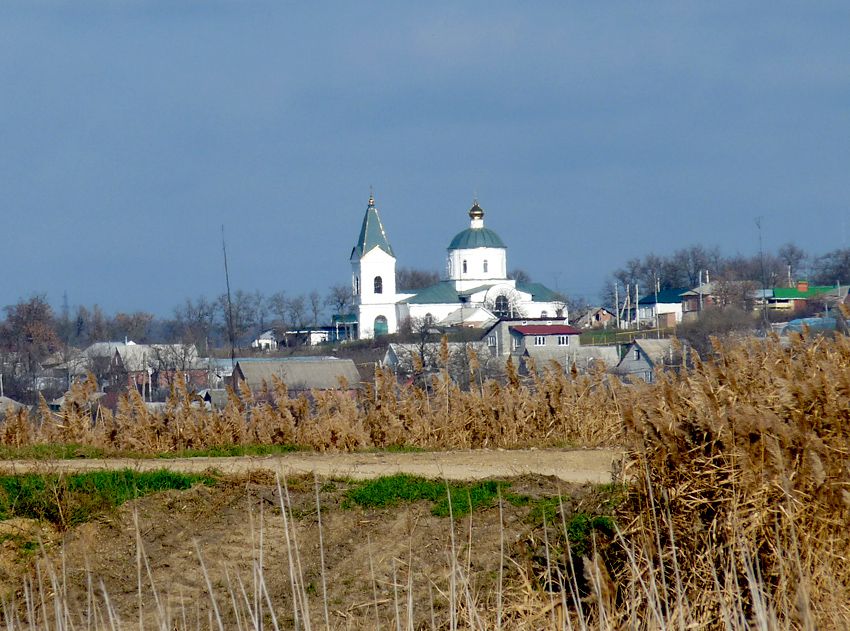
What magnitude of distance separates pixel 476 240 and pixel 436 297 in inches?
275

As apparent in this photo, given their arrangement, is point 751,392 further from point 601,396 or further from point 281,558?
point 601,396

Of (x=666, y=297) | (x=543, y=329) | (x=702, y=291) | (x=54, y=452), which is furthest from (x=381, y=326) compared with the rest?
(x=54, y=452)

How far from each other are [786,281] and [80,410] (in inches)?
3753

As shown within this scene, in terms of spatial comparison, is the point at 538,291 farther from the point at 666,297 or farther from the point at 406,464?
the point at 406,464

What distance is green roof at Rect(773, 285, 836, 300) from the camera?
90.3m

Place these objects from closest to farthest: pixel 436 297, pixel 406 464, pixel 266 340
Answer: pixel 406 464 → pixel 266 340 → pixel 436 297

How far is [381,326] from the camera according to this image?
11062 cm

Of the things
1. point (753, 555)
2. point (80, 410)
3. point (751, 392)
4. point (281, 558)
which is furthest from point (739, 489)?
point (80, 410)

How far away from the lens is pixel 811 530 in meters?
6.69

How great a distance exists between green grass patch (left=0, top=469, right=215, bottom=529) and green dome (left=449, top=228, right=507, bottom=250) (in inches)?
4027

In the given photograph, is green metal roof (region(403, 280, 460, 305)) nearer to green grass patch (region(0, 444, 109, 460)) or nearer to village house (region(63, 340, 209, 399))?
village house (region(63, 340, 209, 399))

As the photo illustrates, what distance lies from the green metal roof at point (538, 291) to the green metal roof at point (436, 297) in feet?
21.1

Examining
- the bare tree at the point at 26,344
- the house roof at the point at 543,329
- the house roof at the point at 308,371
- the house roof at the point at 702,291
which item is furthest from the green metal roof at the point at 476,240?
the house roof at the point at 308,371

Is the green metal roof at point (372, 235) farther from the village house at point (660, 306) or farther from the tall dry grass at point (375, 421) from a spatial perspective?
the tall dry grass at point (375, 421)
